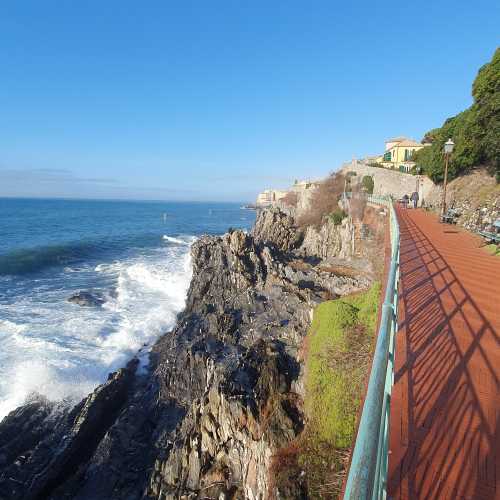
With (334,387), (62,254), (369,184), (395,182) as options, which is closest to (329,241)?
(395,182)

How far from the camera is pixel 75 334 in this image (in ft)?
55.6

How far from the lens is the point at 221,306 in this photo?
1683 centimetres

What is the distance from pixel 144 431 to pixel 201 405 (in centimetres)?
308

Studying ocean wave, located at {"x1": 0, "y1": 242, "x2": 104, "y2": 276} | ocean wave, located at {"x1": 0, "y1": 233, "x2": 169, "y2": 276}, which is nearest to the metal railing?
ocean wave, located at {"x1": 0, "y1": 233, "x2": 169, "y2": 276}

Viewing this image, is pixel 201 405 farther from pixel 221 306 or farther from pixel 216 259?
pixel 216 259

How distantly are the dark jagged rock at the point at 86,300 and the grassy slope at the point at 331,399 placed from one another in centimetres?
1785

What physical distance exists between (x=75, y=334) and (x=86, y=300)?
5393 mm

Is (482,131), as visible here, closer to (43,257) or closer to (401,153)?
(401,153)

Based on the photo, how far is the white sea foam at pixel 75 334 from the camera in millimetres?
12641

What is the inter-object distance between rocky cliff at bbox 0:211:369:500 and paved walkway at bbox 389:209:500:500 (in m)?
3.47

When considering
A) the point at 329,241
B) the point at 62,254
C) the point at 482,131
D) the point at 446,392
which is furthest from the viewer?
the point at 62,254

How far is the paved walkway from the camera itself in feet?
8.37

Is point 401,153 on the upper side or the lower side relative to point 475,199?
upper

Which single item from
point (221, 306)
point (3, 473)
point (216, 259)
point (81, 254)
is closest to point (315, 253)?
point (216, 259)
